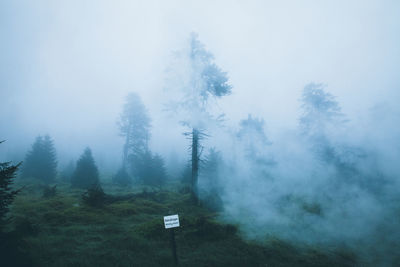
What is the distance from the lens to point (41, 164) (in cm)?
2467

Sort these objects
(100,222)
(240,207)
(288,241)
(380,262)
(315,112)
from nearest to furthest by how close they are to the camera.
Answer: (380,262) → (288,241) → (100,222) → (240,207) → (315,112)

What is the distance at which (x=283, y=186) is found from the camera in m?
15.9

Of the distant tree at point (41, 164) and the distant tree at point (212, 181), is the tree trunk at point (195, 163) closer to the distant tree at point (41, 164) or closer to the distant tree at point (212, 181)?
the distant tree at point (212, 181)

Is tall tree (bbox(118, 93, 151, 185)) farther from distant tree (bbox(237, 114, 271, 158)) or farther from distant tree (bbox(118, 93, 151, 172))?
distant tree (bbox(237, 114, 271, 158))

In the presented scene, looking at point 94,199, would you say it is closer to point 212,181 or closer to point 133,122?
point 212,181

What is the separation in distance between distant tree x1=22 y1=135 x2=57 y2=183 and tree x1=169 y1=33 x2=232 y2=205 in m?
20.6

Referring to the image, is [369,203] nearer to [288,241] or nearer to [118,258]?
[288,241]

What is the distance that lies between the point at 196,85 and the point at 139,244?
432 inches

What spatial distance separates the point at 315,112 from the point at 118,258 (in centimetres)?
2410

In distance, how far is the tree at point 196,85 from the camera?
47.8 feet

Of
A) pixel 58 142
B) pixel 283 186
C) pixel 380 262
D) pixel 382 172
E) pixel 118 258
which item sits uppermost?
pixel 58 142

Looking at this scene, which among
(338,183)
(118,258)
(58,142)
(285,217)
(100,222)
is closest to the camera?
(118,258)

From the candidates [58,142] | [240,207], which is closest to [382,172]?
[240,207]

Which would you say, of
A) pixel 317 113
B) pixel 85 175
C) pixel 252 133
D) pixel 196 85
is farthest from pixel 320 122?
pixel 85 175
